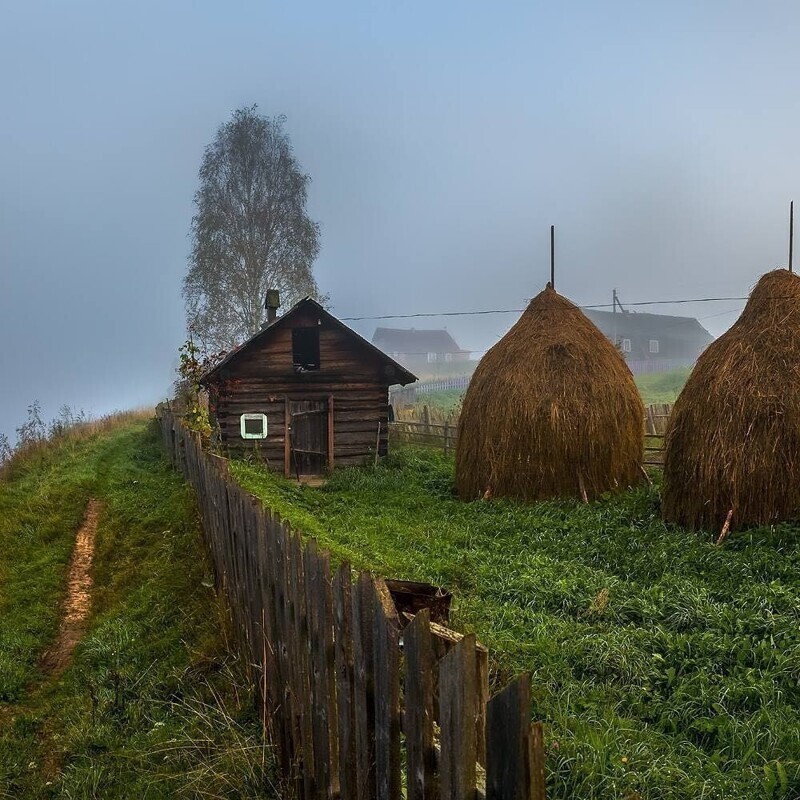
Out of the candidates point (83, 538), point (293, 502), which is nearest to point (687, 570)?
point (293, 502)

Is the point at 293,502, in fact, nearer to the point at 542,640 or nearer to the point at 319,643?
the point at 542,640

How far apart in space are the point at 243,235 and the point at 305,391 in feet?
47.2

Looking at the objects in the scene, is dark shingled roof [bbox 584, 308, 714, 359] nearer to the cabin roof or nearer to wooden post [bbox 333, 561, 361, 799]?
the cabin roof

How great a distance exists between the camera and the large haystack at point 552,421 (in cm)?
1122

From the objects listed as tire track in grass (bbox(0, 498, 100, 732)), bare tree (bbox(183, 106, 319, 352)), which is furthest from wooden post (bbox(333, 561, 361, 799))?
bare tree (bbox(183, 106, 319, 352))

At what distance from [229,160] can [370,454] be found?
1855 cm

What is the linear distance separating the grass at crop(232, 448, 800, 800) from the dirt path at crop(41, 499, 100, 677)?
2.80m

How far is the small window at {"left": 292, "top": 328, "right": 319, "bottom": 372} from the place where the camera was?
16.3 meters

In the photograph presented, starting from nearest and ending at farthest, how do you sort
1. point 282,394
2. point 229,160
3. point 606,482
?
1. point 606,482
2. point 282,394
3. point 229,160

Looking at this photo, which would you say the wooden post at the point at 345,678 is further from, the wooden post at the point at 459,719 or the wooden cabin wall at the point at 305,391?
the wooden cabin wall at the point at 305,391

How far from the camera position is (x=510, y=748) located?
61.6 inches

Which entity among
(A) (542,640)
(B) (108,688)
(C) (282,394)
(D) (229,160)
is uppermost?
(D) (229,160)

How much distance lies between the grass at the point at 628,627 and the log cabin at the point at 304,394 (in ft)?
19.7

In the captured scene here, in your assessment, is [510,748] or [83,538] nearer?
[510,748]
